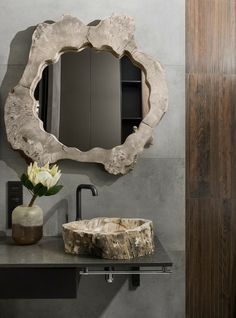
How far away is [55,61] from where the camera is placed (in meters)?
2.13

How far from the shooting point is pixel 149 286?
86.6 inches

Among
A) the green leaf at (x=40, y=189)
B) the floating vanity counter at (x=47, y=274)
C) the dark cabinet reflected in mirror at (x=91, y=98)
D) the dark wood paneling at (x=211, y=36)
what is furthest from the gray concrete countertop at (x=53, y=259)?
the dark wood paneling at (x=211, y=36)

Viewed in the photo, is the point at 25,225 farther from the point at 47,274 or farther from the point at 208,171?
the point at 208,171

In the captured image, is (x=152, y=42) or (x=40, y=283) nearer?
(x=40, y=283)

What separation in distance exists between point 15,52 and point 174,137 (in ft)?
3.18

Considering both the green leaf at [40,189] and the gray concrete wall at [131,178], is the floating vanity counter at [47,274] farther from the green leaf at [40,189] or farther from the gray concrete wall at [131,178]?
the gray concrete wall at [131,178]

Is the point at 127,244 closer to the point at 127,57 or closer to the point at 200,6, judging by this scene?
the point at 127,57

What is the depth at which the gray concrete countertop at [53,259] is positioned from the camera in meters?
1.62

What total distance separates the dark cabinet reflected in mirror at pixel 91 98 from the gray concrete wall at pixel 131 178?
0.49 ft

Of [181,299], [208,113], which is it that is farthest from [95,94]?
[181,299]

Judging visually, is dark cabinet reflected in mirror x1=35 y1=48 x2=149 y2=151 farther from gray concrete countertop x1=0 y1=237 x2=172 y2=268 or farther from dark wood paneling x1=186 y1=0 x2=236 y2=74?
gray concrete countertop x1=0 y1=237 x2=172 y2=268

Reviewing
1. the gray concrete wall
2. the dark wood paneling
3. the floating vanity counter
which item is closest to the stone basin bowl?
the floating vanity counter

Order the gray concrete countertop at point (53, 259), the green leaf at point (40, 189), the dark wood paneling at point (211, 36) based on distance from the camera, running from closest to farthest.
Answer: the gray concrete countertop at point (53, 259) < the green leaf at point (40, 189) < the dark wood paneling at point (211, 36)

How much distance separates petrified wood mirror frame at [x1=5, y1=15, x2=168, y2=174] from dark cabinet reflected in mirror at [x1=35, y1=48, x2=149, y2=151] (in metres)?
0.04
